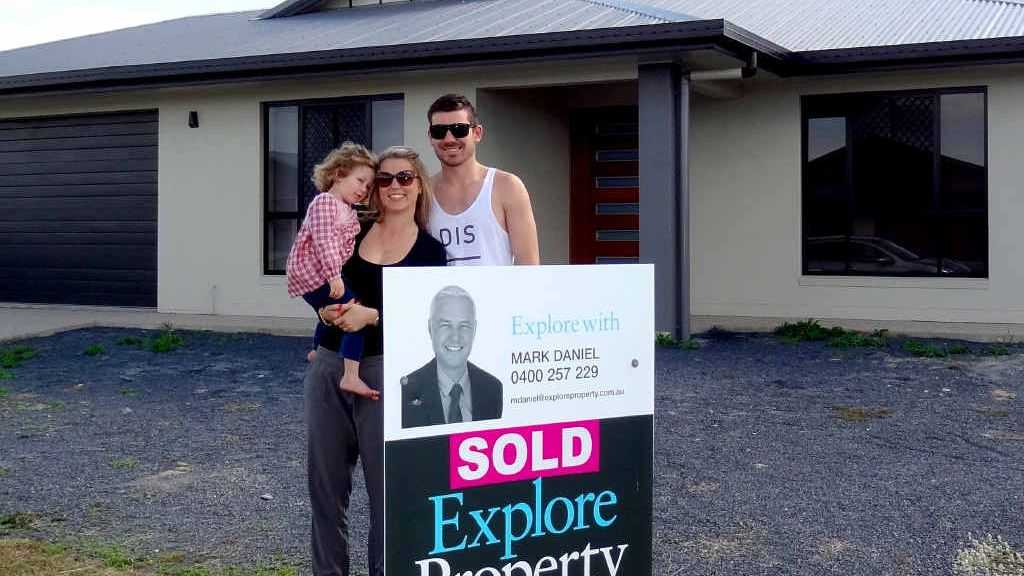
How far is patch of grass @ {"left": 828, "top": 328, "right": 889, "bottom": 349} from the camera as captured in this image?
11.3 meters

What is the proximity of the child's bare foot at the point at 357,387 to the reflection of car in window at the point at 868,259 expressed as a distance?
9.96 metres

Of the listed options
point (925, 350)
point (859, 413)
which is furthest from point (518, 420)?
point (925, 350)

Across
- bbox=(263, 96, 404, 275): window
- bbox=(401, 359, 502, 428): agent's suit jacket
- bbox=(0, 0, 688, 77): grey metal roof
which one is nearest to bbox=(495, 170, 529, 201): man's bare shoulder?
bbox=(401, 359, 502, 428): agent's suit jacket

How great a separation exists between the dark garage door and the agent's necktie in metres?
12.4

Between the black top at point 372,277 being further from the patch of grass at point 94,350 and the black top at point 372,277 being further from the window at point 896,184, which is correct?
the window at point 896,184

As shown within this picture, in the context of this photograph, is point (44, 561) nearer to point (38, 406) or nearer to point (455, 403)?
point (455, 403)

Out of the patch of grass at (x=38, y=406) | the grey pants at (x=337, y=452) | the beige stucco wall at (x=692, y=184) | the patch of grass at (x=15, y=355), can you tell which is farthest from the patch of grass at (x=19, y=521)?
the beige stucco wall at (x=692, y=184)

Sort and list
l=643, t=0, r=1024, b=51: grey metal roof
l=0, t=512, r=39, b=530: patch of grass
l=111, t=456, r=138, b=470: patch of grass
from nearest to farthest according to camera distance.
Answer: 1. l=0, t=512, r=39, b=530: patch of grass
2. l=111, t=456, r=138, b=470: patch of grass
3. l=643, t=0, r=1024, b=51: grey metal roof

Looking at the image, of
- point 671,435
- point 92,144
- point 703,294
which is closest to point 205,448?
point 671,435

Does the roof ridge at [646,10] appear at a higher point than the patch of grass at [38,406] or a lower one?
higher

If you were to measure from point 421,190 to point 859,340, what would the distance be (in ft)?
27.4

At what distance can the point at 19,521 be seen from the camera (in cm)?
546

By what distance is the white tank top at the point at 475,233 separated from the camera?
4031 millimetres

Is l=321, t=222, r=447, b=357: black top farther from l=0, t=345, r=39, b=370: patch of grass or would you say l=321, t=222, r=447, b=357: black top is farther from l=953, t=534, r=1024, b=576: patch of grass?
l=0, t=345, r=39, b=370: patch of grass
